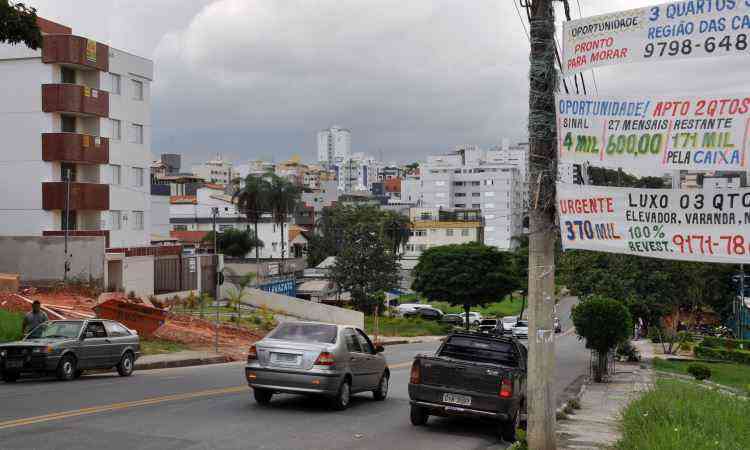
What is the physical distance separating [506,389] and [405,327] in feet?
153

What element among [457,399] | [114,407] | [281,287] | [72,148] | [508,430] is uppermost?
[72,148]

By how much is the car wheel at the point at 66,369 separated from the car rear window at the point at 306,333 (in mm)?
5951

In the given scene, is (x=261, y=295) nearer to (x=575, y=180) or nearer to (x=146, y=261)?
(x=146, y=261)

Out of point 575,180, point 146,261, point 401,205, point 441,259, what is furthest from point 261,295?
point 401,205

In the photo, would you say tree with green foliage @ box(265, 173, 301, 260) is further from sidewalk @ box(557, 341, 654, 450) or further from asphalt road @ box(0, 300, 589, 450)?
Result: asphalt road @ box(0, 300, 589, 450)

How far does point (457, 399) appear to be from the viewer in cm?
1428

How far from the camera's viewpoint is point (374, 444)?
42.0ft

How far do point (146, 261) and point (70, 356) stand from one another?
28.5 m

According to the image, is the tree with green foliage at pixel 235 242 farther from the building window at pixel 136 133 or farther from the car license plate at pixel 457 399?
the car license plate at pixel 457 399

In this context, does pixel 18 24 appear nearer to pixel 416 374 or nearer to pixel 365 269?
pixel 416 374

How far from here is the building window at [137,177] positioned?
2060 inches

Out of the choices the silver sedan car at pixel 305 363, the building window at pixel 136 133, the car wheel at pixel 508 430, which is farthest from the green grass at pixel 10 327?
the building window at pixel 136 133

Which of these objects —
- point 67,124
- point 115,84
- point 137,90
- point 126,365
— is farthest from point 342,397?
point 137,90

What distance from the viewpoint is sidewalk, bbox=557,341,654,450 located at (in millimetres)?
13412
